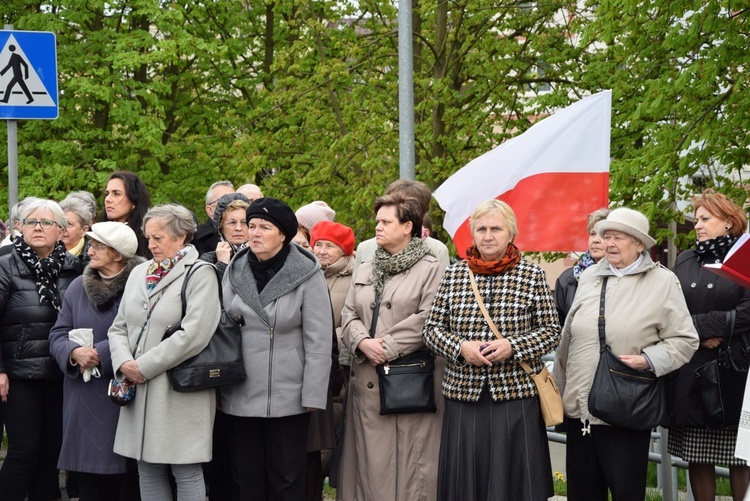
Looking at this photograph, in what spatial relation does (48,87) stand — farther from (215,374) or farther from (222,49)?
(222,49)

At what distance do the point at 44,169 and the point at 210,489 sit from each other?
1239 centimetres

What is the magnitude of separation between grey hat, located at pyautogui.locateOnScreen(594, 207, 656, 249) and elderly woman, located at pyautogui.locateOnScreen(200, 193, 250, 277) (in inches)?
92.5

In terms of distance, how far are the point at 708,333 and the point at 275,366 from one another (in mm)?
2683

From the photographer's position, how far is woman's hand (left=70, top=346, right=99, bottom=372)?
19.8 ft

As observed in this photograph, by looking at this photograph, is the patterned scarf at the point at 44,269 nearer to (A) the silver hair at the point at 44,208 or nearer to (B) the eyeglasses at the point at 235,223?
(A) the silver hair at the point at 44,208

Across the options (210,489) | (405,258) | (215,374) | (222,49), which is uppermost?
(222,49)

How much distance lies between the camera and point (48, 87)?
322 inches

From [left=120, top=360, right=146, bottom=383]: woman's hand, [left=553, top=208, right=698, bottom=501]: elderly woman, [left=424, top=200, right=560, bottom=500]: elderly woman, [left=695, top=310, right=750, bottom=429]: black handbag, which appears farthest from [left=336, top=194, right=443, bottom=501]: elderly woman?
[left=695, top=310, right=750, bottom=429]: black handbag

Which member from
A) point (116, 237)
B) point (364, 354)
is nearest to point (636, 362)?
point (364, 354)

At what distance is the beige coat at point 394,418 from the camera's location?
239 inches

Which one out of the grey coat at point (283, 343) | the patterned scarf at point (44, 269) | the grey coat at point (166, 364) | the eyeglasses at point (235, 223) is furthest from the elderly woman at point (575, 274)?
the patterned scarf at point (44, 269)

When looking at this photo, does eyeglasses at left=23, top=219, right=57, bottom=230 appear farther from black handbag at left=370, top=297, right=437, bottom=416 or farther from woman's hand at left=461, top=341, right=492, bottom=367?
woman's hand at left=461, top=341, right=492, bottom=367

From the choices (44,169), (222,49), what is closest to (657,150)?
(222,49)

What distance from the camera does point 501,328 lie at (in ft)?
18.7
